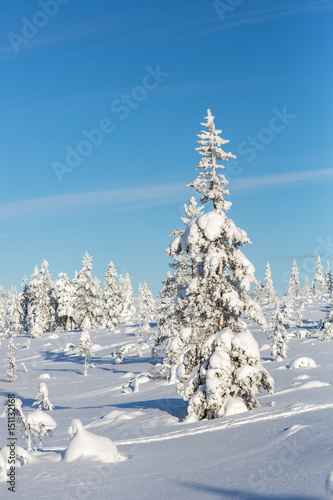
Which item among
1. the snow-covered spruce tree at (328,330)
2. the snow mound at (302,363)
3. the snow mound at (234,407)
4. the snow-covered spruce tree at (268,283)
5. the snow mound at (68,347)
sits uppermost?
the snow-covered spruce tree at (268,283)

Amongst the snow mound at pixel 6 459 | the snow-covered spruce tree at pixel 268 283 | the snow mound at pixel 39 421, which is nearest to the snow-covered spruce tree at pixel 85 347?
the snow mound at pixel 39 421

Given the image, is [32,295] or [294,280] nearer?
[32,295]

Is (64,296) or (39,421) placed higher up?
(64,296)

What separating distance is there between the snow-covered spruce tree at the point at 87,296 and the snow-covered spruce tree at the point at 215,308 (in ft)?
188

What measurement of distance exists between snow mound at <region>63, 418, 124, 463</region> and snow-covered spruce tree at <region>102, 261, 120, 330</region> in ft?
215

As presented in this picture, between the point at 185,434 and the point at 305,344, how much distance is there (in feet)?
106

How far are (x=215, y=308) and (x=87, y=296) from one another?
59.3 m

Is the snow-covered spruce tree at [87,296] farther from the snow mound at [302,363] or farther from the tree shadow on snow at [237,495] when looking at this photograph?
the tree shadow on snow at [237,495]

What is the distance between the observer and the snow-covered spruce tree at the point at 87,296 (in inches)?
2854

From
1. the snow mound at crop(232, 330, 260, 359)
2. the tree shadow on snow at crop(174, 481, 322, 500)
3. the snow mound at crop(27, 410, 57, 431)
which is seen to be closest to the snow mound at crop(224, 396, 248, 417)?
the snow mound at crop(232, 330, 260, 359)

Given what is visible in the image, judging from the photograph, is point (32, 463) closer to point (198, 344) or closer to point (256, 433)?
point (256, 433)

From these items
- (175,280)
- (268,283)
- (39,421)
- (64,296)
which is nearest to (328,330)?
(175,280)

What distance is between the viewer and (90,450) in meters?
Answer: 9.77

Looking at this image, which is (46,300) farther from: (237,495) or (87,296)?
(237,495)
